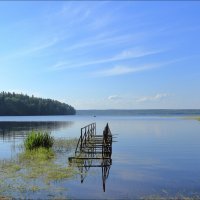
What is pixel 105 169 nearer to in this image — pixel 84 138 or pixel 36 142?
pixel 36 142

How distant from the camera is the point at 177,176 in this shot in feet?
81.8

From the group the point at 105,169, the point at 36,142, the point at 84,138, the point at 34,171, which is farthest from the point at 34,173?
the point at 84,138

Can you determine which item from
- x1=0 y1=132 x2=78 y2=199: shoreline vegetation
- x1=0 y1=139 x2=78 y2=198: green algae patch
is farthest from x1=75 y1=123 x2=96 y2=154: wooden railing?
x1=0 y1=139 x2=78 y2=198: green algae patch

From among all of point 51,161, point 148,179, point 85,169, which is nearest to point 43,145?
point 51,161

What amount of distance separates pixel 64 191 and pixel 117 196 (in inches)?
121

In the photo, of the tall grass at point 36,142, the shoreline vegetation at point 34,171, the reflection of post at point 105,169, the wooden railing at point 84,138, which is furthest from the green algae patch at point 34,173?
the wooden railing at point 84,138

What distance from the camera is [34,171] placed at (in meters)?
25.8

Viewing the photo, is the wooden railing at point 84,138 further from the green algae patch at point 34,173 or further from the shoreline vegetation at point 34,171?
the green algae patch at point 34,173

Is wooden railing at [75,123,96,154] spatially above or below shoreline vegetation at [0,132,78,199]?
above

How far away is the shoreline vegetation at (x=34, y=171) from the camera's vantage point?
2033 centimetres

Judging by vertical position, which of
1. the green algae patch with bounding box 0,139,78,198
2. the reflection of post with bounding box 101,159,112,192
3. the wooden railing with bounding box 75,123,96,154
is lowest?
the reflection of post with bounding box 101,159,112,192

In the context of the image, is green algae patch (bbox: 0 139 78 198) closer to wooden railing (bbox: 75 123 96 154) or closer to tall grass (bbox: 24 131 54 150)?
tall grass (bbox: 24 131 54 150)

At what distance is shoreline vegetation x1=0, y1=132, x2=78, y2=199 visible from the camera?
20.3 meters

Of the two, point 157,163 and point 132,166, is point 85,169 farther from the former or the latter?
point 157,163
